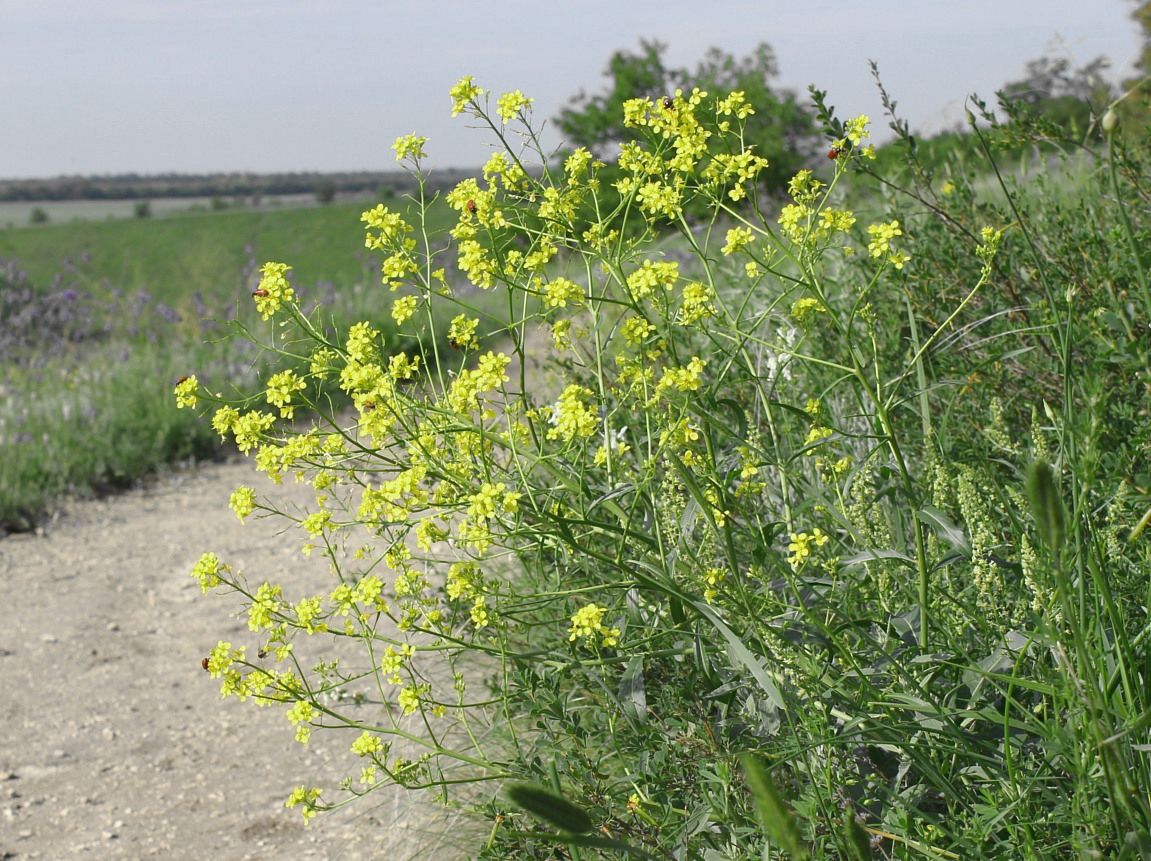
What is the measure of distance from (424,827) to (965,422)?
175cm

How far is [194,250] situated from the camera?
444 inches

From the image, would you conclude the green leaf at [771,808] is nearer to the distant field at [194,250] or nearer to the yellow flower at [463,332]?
the yellow flower at [463,332]

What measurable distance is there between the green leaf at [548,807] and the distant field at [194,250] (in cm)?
837

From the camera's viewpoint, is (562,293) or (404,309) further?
(404,309)

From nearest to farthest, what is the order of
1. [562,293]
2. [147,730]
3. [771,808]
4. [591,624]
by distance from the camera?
[771,808], [591,624], [562,293], [147,730]

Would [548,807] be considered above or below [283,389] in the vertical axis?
below

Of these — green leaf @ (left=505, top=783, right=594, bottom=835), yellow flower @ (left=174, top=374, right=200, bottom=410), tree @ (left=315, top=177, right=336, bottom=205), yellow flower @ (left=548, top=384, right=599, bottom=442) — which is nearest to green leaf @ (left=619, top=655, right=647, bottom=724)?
yellow flower @ (left=548, top=384, right=599, bottom=442)

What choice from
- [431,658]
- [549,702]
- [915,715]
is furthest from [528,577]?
[915,715]

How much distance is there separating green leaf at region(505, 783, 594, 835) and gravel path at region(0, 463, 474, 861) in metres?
1.65

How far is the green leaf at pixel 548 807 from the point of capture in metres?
1.09

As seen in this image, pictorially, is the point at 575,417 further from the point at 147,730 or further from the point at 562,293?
the point at 147,730

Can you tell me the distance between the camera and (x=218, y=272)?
432 inches

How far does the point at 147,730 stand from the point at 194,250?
8.16m

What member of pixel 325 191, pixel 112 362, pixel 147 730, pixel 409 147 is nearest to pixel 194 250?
pixel 112 362
